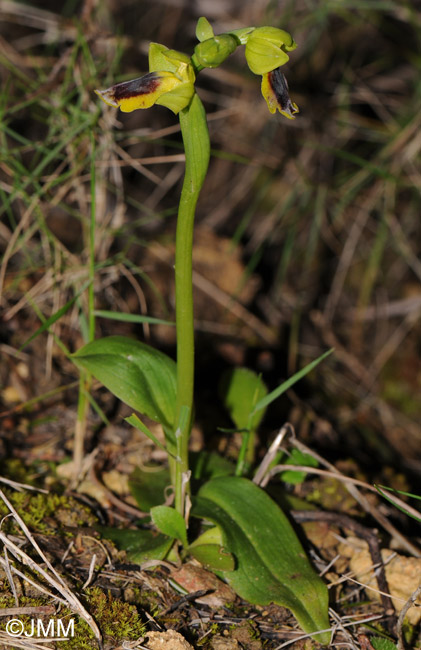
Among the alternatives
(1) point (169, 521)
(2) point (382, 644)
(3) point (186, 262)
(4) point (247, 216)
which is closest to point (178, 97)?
(3) point (186, 262)

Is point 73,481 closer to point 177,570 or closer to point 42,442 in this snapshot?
point 42,442

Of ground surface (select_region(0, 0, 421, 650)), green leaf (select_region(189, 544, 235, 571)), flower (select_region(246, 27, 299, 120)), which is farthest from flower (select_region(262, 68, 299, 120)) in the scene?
green leaf (select_region(189, 544, 235, 571))

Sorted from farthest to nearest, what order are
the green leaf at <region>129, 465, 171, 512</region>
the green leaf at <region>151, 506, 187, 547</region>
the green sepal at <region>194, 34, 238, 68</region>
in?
the green leaf at <region>129, 465, 171, 512</region> → the green leaf at <region>151, 506, 187, 547</region> → the green sepal at <region>194, 34, 238, 68</region>

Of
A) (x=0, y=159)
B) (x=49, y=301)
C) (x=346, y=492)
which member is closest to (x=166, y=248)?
(x=49, y=301)

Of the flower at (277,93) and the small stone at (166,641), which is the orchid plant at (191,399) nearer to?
the flower at (277,93)

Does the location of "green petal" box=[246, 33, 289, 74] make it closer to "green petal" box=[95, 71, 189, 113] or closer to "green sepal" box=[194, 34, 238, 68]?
"green sepal" box=[194, 34, 238, 68]

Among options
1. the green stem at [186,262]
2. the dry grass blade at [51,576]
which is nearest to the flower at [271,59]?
the green stem at [186,262]
